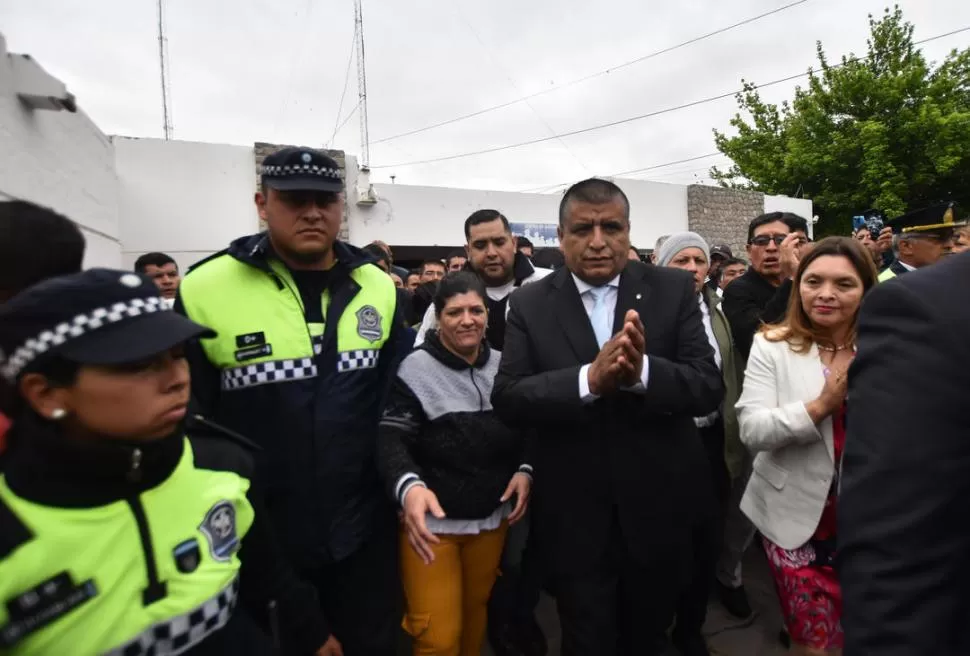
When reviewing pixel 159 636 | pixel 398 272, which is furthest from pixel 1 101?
pixel 159 636

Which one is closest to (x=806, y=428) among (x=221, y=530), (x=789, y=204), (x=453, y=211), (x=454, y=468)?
(x=454, y=468)

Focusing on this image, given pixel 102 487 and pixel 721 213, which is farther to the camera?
pixel 721 213

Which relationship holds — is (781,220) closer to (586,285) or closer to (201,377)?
(586,285)

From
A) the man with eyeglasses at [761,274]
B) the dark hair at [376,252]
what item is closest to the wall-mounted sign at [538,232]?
the dark hair at [376,252]

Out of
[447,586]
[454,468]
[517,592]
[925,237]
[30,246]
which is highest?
[925,237]

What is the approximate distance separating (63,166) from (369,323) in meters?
5.22

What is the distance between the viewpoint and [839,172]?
17.5m

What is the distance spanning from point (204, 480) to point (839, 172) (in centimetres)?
2096

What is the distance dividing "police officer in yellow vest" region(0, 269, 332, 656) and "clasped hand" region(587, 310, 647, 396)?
111 centimetres

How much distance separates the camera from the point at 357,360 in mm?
2012

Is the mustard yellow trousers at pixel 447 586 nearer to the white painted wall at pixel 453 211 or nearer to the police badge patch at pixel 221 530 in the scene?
the police badge patch at pixel 221 530

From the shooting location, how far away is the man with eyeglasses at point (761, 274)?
3.17 m

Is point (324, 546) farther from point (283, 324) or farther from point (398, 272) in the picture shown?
point (398, 272)

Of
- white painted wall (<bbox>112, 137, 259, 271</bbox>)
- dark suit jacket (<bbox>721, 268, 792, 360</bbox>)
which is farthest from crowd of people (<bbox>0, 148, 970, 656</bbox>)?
white painted wall (<bbox>112, 137, 259, 271</bbox>)
